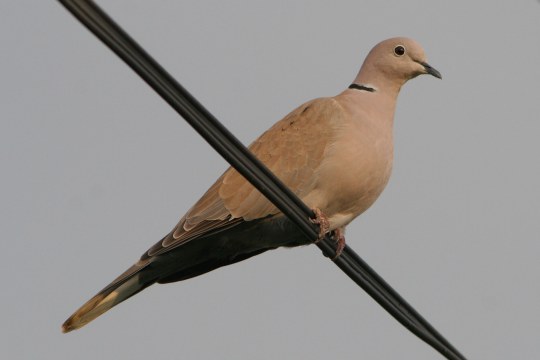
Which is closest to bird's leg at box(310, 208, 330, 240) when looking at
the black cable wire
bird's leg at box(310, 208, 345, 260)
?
bird's leg at box(310, 208, 345, 260)

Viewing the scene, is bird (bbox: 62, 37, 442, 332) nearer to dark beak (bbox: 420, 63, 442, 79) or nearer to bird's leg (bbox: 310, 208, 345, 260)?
bird's leg (bbox: 310, 208, 345, 260)

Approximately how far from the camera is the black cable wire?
10.8ft

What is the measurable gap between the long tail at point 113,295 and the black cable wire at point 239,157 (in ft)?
4.19

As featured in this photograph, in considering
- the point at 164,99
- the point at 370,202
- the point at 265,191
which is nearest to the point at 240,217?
the point at 370,202

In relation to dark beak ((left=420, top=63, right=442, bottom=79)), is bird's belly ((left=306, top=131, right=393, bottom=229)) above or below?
below

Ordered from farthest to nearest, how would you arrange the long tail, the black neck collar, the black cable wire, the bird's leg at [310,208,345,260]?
the black neck collar < the long tail < the bird's leg at [310,208,345,260] < the black cable wire

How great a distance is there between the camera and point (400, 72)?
686 centimetres

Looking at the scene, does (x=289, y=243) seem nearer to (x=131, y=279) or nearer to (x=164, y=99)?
(x=131, y=279)

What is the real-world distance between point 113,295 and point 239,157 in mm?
2331

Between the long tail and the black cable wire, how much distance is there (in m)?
1.28

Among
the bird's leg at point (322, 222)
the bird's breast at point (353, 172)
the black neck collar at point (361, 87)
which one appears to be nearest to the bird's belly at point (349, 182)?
the bird's breast at point (353, 172)

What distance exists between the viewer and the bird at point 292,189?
5.98 meters

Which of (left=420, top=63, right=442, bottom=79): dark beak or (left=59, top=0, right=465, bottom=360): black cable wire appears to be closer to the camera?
(left=59, top=0, right=465, bottom=360): black cable wire

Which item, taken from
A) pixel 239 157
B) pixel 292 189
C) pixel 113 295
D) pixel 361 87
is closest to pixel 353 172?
pixel 292 189
